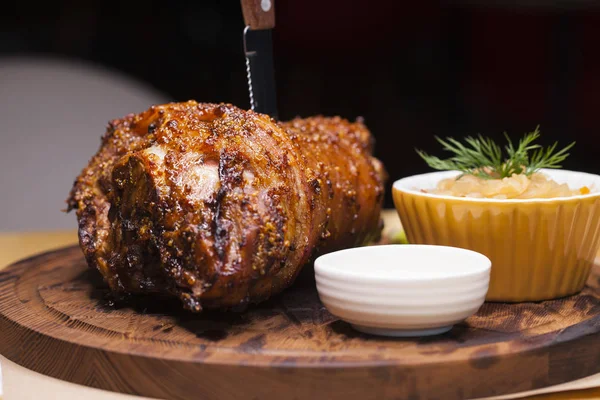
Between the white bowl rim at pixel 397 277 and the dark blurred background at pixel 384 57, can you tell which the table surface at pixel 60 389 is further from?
the dark blurred background at pixel 384 57

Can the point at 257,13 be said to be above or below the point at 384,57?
above

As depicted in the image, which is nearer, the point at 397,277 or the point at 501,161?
the point at 397,277

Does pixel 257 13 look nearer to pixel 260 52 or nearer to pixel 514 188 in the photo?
pixel 260 52

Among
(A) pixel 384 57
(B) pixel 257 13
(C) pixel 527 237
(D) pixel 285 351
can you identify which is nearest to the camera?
(D) pixel 285 351

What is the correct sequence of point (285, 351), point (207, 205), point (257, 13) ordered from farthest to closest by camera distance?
point (257, 13) → point (207, 205) → point (285, 351)

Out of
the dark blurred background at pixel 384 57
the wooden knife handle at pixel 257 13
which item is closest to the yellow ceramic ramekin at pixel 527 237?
Result: the wooden knife handle at pixel 257 13

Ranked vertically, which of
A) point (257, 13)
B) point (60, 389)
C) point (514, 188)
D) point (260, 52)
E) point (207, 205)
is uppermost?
point (257, 13)

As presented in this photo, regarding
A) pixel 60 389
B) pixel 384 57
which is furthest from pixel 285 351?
pixel 384 57
